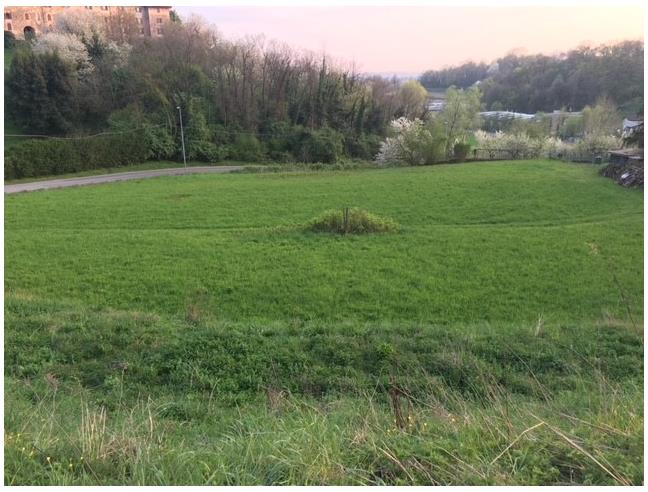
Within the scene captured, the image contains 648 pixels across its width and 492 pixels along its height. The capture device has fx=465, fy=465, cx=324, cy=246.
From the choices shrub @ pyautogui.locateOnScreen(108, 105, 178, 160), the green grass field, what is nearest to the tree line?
shrub @ pyautogui.locateOnScreen(108, 105, 178, 160)

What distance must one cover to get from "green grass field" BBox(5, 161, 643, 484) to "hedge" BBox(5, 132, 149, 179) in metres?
20.5

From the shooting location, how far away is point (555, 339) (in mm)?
7352

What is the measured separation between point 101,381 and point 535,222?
53.5 ft

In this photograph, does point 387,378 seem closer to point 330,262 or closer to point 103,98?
point 330,262

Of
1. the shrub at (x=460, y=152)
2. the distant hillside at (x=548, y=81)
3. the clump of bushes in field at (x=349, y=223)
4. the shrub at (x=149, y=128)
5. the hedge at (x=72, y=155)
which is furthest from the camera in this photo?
the shrub at (x=149, y=128)

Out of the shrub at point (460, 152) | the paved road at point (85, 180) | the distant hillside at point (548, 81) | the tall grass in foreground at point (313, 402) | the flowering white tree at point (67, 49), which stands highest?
the flowering white tree at point (67, 49)

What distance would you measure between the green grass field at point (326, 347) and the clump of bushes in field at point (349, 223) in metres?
0.53

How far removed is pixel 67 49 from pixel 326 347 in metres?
52.7

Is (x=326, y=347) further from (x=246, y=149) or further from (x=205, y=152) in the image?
(x=246, y=149)

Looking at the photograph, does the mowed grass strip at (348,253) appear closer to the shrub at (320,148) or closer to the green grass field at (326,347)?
the green grass field at (326,347)

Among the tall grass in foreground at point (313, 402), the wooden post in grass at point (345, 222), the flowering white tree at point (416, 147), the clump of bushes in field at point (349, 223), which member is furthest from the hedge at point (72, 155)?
the tall grass in foreground at point (313, 402)

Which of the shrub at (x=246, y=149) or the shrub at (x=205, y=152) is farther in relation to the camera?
the shrub at (x=246, y=149)

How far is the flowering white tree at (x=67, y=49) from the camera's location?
152 ft
